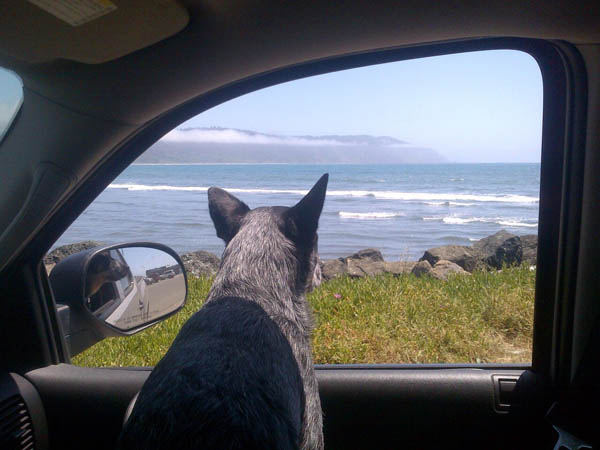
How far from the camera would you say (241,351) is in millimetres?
1981

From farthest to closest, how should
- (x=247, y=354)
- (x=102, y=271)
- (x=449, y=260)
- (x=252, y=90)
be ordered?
(x=449, y=260)
(x=102, y=271)
(x=252, y=90)
(x=247, y=354)

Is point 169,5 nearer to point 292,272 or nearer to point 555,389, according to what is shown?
point 292,272

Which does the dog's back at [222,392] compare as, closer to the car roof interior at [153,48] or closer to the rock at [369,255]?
the car roof interior at [153,48]

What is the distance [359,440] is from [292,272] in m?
0.89

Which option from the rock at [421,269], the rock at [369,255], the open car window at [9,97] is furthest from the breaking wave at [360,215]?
the open car window at [9,97]

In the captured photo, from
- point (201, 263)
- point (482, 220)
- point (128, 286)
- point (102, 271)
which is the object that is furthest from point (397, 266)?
point (482, 220)

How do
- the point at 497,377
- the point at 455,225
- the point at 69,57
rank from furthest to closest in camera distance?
the point at 455,225
the point at 497,377
the point at 69,57

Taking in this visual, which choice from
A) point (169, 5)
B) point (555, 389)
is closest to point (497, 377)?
point (555, 389)

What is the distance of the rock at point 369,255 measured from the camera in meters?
7.18

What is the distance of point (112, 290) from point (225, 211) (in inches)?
28.9

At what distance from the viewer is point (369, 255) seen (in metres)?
7.41

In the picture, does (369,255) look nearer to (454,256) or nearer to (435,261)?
(435,261)

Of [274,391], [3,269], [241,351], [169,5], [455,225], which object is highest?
[169,5]

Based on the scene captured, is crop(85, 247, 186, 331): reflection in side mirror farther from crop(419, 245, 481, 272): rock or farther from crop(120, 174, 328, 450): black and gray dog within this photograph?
crop(419, 245, 481, 272): rock
